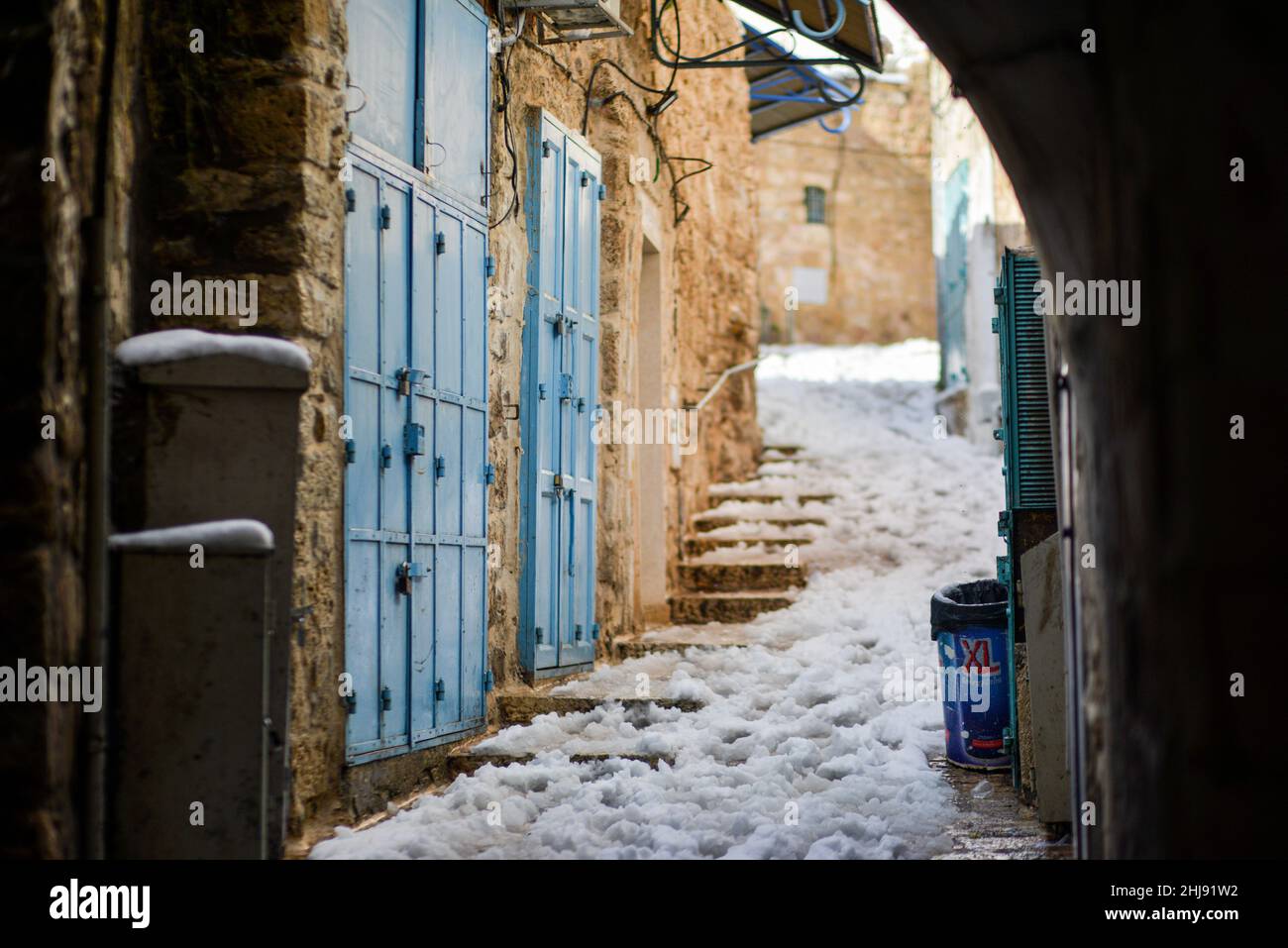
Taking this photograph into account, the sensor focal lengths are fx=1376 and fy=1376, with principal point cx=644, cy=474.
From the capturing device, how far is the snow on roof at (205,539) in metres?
3.67

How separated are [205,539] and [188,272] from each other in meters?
1.20

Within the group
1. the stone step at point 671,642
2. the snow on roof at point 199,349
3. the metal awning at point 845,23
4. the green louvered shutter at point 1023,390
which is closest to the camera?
the snow on roof at point 199,349

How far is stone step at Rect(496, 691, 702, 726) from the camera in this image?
6539 mm

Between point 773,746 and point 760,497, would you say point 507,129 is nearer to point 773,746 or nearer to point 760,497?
point 773,746

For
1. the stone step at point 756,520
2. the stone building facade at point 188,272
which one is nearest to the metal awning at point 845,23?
the stone building facade at point 188,272

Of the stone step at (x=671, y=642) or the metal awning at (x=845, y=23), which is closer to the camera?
the stone step at (x=671, y=642)

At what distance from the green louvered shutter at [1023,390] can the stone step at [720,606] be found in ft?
14.4

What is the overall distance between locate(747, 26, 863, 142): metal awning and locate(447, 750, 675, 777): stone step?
5971 mm

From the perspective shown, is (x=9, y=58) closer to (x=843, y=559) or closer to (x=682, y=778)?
(x=682, y=778)

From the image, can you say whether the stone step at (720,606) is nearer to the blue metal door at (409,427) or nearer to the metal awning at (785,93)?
the blue metal door at (409,427)

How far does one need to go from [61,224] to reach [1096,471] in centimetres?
252

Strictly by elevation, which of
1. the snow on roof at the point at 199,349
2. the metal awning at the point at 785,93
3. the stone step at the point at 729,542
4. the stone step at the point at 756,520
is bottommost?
the stone step at the point at 729,542

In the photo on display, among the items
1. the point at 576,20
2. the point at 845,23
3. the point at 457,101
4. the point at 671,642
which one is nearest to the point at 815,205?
the point at 845,23

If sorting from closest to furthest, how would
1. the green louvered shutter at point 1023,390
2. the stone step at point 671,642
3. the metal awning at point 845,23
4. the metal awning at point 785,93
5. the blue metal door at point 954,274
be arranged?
the green louvered shutter at point 1023,390 < the stone step at point 671,642 < the metal awning at point 845,23 < the metal awning at point 785,93 < the blue metal door at point 954,274
